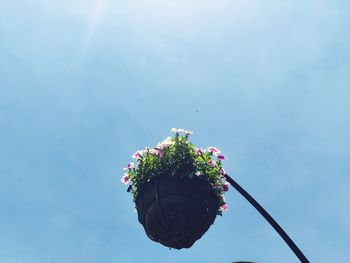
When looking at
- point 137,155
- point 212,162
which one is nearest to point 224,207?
point 212,162

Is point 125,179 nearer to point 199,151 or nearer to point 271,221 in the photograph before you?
point 199,151

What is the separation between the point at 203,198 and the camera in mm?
5117

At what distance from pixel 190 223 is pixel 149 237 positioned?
1.82 feet

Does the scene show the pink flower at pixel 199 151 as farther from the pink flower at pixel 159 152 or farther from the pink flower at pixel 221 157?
the pink flower at pixel 159 152

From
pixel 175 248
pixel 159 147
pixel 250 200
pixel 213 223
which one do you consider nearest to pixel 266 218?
pixel 250 200

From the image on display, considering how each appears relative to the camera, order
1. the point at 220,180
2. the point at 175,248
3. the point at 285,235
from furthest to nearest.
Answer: the point at 220,180
the point at 175,248
the point at 285,235

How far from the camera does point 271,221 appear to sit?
16.3 feet

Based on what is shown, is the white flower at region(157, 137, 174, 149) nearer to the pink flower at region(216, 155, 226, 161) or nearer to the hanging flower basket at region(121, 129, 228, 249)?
the hanging flower basket at region(121, 129, 228, 249)

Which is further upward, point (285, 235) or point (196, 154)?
point (196, 154)

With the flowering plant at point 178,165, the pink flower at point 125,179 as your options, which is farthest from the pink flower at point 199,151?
the pink flower at point 125,179

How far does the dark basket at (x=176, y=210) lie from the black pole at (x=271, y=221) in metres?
0.34

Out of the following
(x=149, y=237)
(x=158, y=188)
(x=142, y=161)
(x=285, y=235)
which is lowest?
(x=285, y=235)

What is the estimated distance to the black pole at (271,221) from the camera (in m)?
4.63

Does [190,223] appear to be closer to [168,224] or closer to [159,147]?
[168,224]
